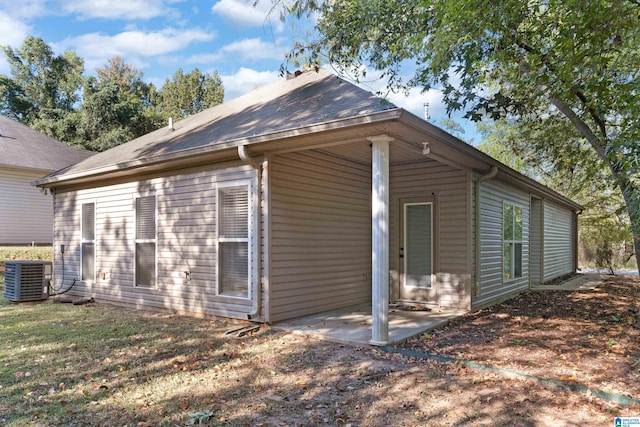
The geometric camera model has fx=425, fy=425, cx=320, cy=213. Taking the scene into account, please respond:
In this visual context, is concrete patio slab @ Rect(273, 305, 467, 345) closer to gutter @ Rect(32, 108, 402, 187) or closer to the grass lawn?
the grass lawn

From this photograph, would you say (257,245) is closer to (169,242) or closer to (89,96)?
(169,242)

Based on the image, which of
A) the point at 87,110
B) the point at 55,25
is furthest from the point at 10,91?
the point at 55,25

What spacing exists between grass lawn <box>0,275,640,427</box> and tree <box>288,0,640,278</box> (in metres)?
2.61

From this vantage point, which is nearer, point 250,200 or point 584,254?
point 250,200

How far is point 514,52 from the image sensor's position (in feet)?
19.3

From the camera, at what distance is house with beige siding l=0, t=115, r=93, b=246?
1438cm

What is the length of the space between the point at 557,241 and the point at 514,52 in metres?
10.5

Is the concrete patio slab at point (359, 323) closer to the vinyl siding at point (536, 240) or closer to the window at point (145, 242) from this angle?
the window at point (145, 242)

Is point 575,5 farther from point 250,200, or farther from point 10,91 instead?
point 10,91

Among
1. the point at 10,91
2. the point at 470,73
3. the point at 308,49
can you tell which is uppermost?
the point at 10,91

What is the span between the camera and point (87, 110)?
23469mm

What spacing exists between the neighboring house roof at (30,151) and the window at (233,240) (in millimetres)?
11761

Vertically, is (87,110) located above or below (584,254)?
above

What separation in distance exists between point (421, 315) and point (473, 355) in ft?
7.08
